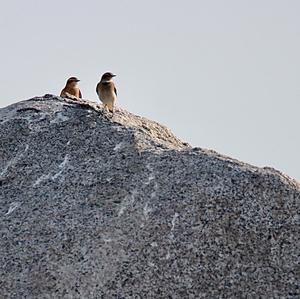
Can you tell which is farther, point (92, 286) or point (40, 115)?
point (40, 115)

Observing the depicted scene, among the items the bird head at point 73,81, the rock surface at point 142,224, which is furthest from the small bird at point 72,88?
the rock surface at point 142,224

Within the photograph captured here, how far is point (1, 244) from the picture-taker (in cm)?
1555

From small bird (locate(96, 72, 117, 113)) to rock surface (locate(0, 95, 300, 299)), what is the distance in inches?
150

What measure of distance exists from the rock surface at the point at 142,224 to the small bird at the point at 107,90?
3822mm

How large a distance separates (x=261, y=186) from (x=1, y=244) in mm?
3393

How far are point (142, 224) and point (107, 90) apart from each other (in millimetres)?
6520

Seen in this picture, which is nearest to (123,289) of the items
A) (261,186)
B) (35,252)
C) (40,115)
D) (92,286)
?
(92,286)

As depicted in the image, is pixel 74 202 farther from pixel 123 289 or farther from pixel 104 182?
pixel 123 289

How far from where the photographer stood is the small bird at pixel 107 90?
20766 mm

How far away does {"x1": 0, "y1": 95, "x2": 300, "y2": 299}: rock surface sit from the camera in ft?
48.6

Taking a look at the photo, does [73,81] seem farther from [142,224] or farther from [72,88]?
[142,224]

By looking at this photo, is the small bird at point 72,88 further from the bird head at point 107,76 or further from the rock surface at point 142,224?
the rock surface at point 142,224

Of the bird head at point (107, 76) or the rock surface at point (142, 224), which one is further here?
the bird head at point (107, 76)

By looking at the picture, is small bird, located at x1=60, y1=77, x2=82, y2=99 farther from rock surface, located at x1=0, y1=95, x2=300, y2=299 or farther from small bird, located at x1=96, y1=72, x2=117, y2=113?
rock surface, located at x1=0, y1=95, x2=300, y2=299
